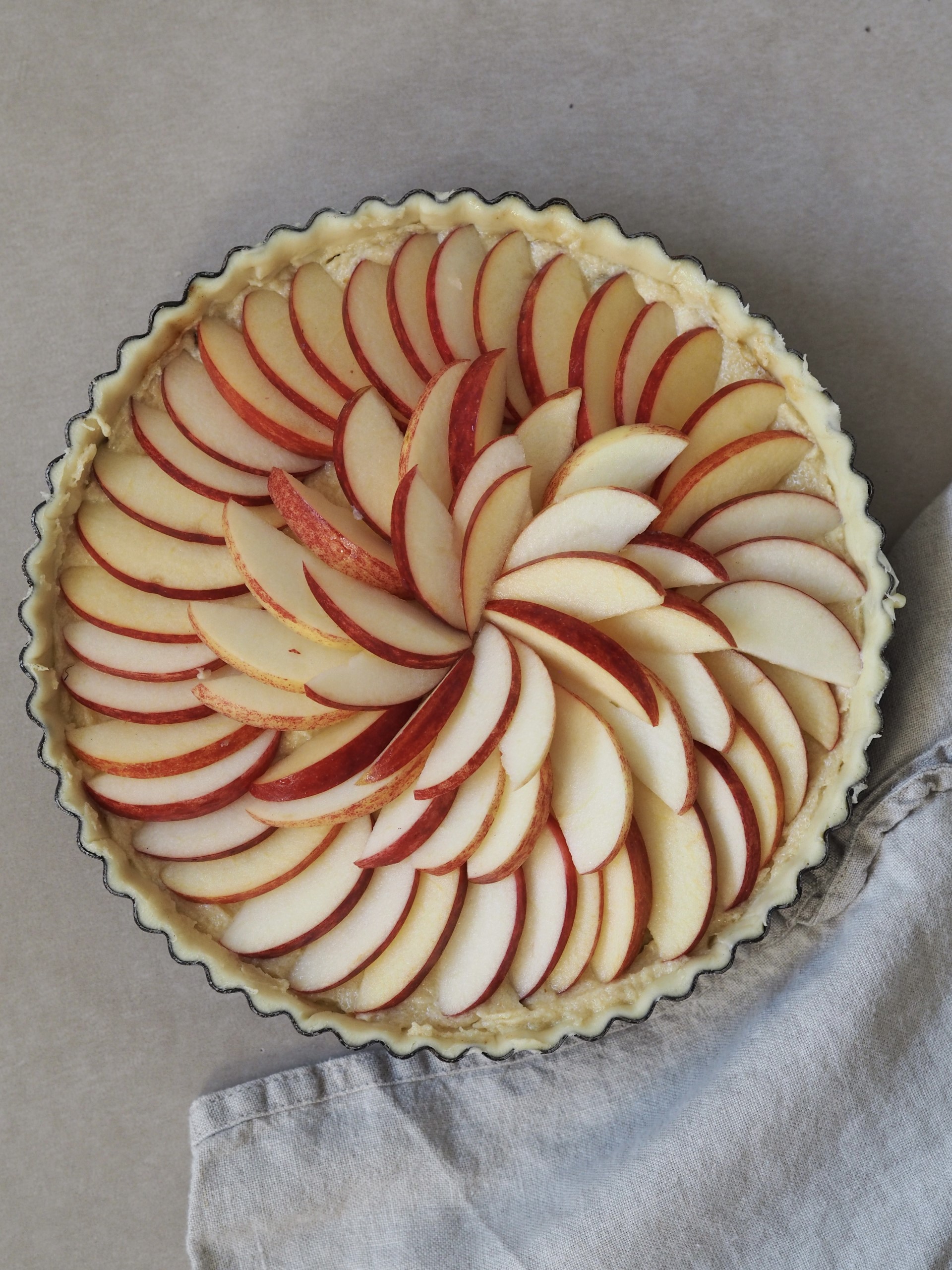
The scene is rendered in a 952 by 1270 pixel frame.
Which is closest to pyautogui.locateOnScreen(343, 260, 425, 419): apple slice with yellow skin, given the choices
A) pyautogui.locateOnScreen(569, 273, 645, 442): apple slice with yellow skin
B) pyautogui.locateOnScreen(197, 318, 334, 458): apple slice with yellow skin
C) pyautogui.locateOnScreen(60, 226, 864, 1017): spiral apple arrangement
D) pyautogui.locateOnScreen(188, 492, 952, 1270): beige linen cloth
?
pyautogui.locateOnScreen(60, 226, 864, 1017): spiral apple arrangement

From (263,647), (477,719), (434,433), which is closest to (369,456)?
(434,433)

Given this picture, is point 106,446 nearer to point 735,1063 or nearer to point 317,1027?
point 317,1027

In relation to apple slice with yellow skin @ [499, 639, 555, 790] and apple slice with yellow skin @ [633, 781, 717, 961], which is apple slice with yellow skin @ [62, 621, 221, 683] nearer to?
apple slice with yellow skin @ [499, 639, 555, 790]

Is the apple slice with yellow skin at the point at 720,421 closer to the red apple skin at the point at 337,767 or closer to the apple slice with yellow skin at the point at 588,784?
the apple slice with yellow skin at the point at 588,784

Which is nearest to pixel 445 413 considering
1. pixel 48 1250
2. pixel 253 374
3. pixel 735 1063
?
pixel 253 374

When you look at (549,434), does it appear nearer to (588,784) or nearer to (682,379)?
(682,379)

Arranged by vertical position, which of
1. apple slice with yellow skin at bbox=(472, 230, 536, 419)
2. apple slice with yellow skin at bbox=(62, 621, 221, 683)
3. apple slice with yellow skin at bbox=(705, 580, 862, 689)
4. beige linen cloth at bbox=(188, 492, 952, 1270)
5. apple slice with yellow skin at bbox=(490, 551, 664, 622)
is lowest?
beige linen cloth at bbox=(188, 492, 952, 1270)
